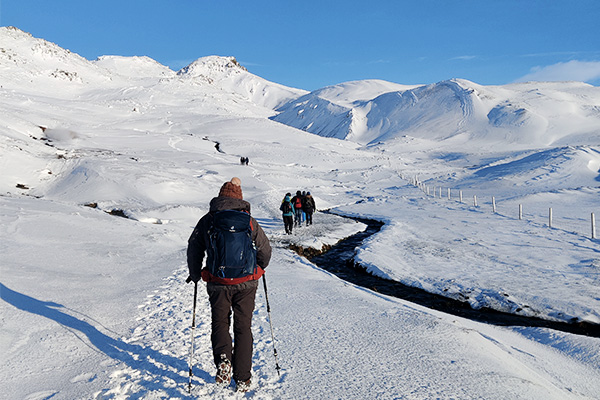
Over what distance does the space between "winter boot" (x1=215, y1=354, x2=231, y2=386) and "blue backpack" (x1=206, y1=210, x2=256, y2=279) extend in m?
0.86

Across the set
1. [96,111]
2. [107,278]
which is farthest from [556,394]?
[96,111]

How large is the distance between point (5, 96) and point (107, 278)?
3734 inches

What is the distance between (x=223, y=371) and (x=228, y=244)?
128 centimetres

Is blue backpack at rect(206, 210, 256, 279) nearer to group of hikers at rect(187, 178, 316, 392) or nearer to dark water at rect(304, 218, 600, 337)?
group of hikers at rect(187, 178, 316, 392)

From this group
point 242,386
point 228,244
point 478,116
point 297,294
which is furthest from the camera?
point 478,116

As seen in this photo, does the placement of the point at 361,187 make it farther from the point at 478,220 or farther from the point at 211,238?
the point at 211,238

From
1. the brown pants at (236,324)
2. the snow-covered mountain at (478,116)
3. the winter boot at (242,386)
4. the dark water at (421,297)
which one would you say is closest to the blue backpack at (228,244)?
the brown pants at (236,324)

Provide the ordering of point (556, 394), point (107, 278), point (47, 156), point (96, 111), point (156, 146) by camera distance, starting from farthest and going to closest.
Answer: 1. point (96, 111)
2. point (156, 146)
3. point (47, 156)
4. point (107, 278)
5. point (556, 394)

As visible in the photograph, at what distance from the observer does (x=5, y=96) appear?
261 ft

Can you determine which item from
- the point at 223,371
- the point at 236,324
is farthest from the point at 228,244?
the point at 223,371

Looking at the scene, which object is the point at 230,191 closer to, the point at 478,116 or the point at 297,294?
the point at 297,294

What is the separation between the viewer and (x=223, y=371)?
3.72 meters

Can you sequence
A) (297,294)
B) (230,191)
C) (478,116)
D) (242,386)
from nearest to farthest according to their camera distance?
(242,386) → (230,191) → (297,294) → (478,116)

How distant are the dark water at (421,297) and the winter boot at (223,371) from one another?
20.1 ft
